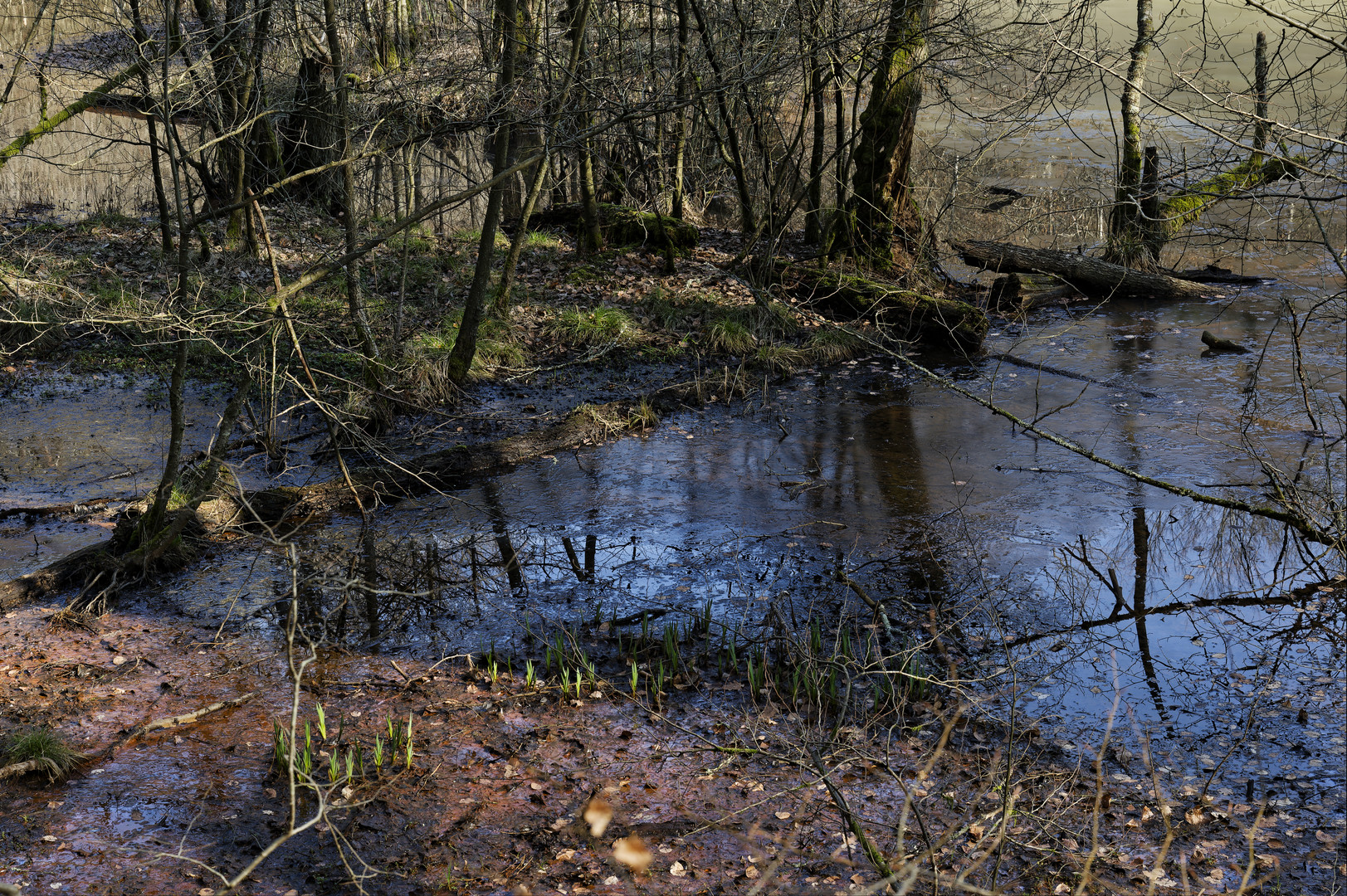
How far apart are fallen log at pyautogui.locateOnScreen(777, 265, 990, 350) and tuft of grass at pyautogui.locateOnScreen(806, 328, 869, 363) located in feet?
1.29

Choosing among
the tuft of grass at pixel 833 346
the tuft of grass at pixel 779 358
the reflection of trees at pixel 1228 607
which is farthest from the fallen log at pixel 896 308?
the reflection of trees at pixel 1228 607

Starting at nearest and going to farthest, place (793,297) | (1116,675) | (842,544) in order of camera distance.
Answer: (1116,675) < (842,544) < (793,297)

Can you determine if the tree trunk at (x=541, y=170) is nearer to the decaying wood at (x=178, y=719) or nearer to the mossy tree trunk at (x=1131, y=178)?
the decaying wood at (x=178, y=719)

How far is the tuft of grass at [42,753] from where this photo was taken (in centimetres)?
450

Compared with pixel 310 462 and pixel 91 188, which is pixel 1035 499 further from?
pixel 91 188

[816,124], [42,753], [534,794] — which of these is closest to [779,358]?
[816,124]

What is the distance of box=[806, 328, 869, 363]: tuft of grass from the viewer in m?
13.1

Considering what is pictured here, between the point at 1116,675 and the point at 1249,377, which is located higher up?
the point at 1249,377

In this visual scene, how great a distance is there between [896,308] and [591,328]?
168 inches

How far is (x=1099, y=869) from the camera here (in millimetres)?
4074

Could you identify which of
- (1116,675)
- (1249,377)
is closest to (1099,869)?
(1116,675)

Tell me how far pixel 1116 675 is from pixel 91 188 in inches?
814

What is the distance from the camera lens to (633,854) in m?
4.19

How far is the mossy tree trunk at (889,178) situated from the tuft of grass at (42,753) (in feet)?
40.3
